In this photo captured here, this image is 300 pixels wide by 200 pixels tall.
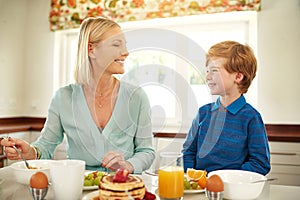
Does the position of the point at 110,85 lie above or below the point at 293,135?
above

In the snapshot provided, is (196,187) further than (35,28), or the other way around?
(35,28)

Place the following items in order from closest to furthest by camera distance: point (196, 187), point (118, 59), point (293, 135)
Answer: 1. point (196, 187)
2. point (118, 59)
3. point (293, 135)

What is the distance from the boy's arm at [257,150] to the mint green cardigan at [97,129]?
1.37ft

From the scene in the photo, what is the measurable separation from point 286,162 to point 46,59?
2.59 m

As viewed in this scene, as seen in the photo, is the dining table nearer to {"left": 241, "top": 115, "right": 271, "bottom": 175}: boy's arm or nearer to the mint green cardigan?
{"left": 241, "top": 115, "right": 271, "bottom": 175}: boy's arm

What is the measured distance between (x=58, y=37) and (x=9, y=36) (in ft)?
1.65

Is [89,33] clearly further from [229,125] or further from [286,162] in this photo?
[286,162]

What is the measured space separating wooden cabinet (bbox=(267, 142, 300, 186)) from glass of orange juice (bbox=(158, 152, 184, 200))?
1.63m

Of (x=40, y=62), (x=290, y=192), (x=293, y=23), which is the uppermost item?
(x=293, y=23)

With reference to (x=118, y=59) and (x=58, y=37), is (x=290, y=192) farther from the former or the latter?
(x=58, y=37)

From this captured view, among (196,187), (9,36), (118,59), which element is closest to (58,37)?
(9,36)

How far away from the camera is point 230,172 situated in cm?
99

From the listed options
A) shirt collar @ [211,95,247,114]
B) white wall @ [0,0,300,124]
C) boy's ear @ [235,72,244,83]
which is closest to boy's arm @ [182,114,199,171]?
shirt collar @ [211,95,247,114]

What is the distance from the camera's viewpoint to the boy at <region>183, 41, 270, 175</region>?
51.8 inches
